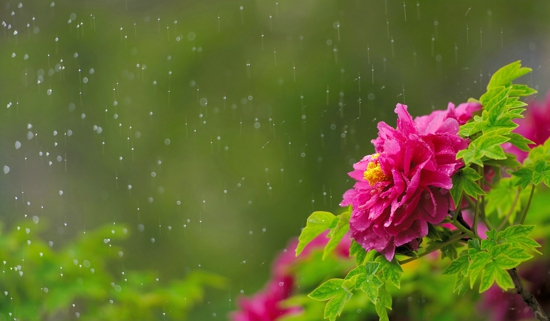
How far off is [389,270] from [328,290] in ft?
0.14

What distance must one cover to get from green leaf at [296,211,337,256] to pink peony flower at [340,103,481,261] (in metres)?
0.02

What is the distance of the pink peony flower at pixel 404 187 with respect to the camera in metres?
0.36

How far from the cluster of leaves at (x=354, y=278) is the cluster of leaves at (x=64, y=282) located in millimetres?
463

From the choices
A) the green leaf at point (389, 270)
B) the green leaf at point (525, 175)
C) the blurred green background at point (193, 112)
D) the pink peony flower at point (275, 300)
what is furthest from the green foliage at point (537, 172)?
the blurred green background at point (193, 112)

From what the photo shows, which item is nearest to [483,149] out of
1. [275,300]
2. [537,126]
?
[537,126]

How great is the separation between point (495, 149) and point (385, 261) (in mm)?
96

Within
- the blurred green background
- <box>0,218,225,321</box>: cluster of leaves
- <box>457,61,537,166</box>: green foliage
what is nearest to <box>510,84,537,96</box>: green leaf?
<box>457,61,537,166</box>: green foliage

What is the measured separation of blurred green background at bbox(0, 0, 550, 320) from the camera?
2020 mm

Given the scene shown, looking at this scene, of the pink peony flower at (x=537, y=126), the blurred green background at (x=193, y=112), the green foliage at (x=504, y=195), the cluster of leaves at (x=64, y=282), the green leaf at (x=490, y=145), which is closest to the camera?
the green leaf at (x=490, y=145)

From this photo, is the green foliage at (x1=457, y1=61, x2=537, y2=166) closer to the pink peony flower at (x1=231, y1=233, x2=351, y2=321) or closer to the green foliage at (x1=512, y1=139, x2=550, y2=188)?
the green foliage at (x1=512, y1=139, x2=550, y2=188)

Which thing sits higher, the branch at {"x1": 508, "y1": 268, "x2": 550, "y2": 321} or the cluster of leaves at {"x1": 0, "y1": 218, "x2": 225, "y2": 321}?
the cluster of leaves at {"x1": 0, "y1": 218, "x2": 225, "y2": 321}

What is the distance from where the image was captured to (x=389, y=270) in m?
0.36

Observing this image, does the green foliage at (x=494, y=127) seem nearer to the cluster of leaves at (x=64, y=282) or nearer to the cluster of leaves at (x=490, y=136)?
the cluster of leaves at (x=490, y=136)

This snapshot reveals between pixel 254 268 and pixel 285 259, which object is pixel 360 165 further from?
pixel 254 268
